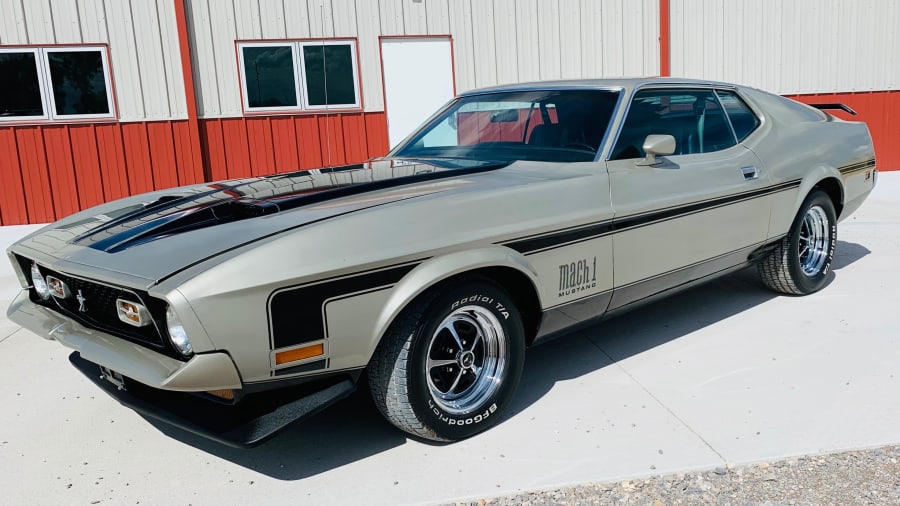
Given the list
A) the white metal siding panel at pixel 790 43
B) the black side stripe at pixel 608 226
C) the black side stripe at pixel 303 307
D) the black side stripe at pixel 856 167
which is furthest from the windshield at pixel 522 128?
the white metal siding panel at pixel 790 43

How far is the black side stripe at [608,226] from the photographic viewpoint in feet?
10.3

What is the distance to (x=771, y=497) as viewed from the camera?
8.69 feet

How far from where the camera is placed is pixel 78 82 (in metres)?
8.48

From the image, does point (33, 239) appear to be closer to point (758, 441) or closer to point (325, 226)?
point (325, 226)

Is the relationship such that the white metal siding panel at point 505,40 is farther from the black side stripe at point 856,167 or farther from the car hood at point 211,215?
the car hood at point 211,215

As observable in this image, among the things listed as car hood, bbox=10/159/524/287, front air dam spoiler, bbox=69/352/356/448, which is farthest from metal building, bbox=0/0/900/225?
front air dam spoiler, bbox=69/352/356/448

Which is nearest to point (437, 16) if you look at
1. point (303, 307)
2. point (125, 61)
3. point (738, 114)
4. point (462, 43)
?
point (462, 43)

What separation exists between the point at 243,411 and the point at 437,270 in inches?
34.1

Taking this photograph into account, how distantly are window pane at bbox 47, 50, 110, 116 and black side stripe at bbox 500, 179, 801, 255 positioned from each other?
7.17 metres

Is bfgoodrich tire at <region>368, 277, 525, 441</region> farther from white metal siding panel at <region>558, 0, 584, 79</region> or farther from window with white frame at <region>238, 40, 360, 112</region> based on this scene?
white metal siding panel at <region>558, 0, 584, 79</region>

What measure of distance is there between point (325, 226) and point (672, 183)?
2.00m

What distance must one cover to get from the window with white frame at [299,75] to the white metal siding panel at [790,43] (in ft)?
14.6

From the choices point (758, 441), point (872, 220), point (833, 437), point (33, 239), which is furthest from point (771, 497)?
point (872, 220)

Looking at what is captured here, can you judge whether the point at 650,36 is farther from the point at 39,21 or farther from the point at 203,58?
the point at 39,21
